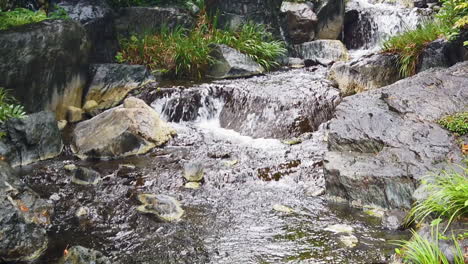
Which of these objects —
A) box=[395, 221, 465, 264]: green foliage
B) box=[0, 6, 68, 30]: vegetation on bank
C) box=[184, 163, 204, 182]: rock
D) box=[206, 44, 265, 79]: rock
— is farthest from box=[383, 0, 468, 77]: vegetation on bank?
box=[0, 6, 68, 30]: vegetation on bank

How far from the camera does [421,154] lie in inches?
247

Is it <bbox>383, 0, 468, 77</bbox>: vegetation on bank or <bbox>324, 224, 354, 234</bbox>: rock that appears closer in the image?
<bbox>324, 224, 354, 234</bbox>: rock

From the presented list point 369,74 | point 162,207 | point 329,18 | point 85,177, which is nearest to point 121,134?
point 85,177

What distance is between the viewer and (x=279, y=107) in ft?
33.2

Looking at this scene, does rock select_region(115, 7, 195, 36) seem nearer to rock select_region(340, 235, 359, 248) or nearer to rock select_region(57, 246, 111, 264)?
rock select_region(57, 246, 111, 264)

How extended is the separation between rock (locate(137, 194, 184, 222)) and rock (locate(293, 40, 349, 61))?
377 inches

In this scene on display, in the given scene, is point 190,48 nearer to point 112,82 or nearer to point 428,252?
point 112,82

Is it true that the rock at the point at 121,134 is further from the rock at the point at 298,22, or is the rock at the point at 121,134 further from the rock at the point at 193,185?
the rock at the point at 298,22

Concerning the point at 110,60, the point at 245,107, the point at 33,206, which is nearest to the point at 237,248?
the point at 33,206

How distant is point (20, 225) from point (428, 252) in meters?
4.42

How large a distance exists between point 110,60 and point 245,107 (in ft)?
15.9

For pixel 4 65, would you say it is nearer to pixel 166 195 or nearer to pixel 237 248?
pixel 166 195

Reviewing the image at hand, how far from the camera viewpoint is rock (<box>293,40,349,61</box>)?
569 inches

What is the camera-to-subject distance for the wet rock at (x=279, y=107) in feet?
31.8
